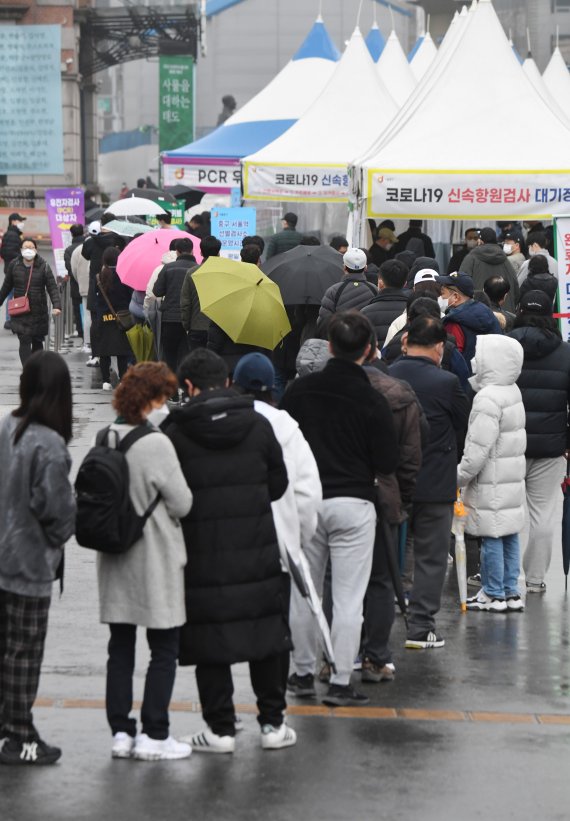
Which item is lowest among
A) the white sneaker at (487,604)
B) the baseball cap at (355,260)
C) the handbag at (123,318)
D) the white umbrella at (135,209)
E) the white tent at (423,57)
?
the white sneaker at (487,604)

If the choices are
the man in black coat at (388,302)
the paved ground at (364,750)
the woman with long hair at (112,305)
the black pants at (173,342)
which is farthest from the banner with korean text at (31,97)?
the paved ground at (364,750)

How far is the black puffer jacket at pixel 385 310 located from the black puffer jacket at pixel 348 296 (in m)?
0.93

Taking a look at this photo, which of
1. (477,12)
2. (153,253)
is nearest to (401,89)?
(477,12)

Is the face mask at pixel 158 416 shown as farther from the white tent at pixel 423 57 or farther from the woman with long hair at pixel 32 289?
the white tent at pixel 423 57

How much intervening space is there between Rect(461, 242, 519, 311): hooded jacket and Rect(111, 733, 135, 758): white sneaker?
32.2 ft

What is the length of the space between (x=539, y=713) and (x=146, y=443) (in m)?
2.38

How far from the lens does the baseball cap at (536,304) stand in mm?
9578

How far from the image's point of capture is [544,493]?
9.80 m

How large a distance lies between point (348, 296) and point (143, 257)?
16.2 ft

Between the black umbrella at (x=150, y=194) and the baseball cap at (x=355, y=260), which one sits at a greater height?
the black umbrella at (x=150, y=194)

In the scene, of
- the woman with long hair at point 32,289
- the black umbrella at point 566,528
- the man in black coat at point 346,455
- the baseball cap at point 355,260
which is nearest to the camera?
the man in black coat at point 346,455

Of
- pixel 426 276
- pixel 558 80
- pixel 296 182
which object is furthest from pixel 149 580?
pixel 558 80

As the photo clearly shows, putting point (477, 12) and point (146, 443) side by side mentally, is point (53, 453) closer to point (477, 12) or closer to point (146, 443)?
point (146, 443)

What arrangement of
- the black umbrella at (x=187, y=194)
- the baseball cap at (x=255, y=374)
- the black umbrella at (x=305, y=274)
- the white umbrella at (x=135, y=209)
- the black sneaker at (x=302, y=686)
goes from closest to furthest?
the baseball cap at (x=255, y=374), the black sneaker at (x=302, y=686), the black umbrella at (x=305, y=274), the white umbrella at (x=135, y=209), the black umbrella at (x=187, y=194)
